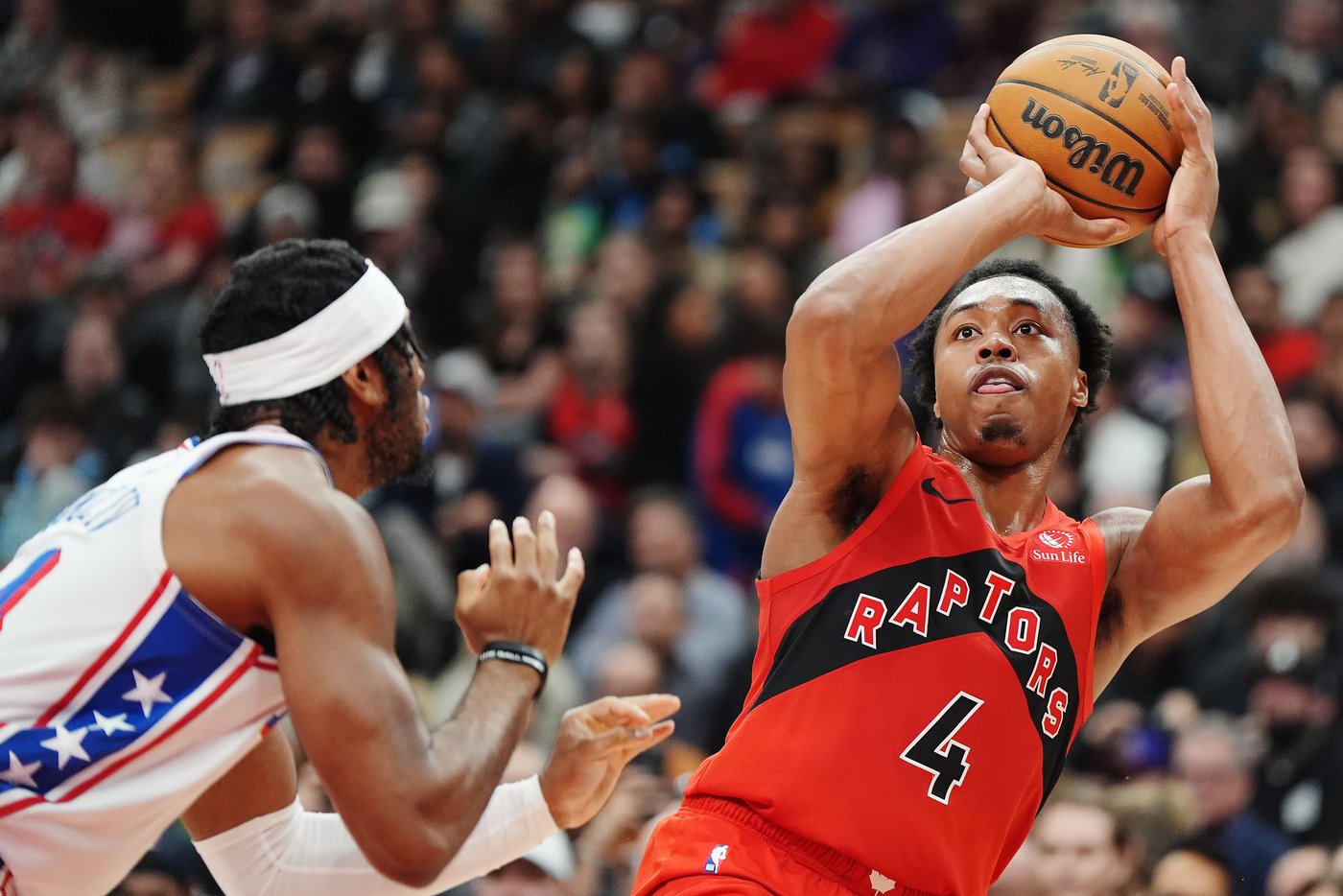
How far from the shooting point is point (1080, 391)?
183 inches

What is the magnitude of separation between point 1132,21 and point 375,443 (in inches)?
296

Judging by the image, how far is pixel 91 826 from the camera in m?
3.31

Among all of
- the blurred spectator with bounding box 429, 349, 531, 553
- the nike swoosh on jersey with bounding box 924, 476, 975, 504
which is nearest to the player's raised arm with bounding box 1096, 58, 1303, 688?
the nike swoosh on jersey with bounding box 924, 476, 975, 504

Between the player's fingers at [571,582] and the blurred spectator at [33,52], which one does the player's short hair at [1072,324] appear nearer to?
the player's fingers at [571,582]

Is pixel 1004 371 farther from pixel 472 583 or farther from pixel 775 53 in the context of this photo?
pixel 775 53

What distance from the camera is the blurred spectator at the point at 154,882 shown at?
5.70 meters

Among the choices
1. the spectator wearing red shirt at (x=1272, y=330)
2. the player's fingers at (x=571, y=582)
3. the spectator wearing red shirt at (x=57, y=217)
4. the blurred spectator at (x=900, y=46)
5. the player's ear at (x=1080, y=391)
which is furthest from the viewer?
the spectator wearing red shirt at (x=57, y=217)

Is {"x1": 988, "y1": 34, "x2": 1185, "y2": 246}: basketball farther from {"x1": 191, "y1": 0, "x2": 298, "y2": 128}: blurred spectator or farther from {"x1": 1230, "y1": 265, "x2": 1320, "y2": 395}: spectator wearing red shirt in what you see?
{"x1": 191, "y1": 0, "x2": 298, "y2": 128}: blurred spectator

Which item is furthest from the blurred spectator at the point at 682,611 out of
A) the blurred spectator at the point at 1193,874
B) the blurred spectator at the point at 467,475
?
the blurred spectator at the point at 1193,874

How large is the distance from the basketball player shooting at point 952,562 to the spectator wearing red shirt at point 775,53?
7.62 m

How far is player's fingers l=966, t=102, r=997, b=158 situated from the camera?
14.2 ft

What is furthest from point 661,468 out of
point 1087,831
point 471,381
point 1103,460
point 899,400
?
point 899,400

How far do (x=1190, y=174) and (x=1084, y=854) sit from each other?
2.84m

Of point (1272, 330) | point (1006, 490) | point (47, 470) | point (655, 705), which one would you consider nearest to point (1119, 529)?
point (1006, 490)
